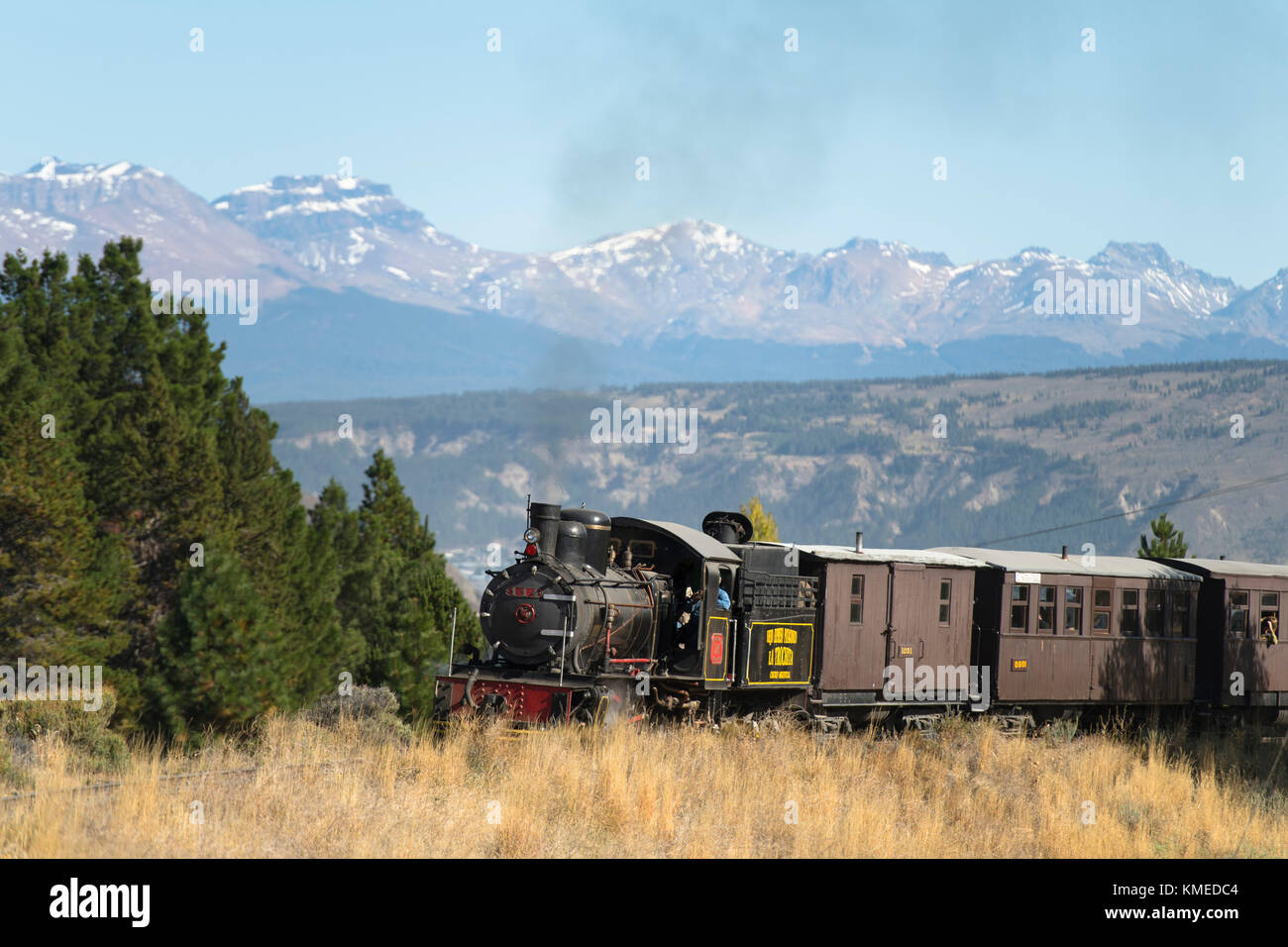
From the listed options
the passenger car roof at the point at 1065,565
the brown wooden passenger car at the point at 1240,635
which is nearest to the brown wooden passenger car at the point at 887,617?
the passenger car roof at the point at 1065,565

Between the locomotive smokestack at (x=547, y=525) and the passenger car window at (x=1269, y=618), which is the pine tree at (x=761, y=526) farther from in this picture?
the locomotive smokestack at (x=547, y=525)

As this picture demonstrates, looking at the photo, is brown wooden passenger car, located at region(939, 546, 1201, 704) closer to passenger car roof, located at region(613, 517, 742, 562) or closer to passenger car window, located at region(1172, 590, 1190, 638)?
passenger car window, located at region(1172, 590, 1190, 638)

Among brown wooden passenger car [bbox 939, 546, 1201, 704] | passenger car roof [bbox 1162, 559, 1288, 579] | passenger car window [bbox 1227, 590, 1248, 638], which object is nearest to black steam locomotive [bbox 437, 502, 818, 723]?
brown wooden passenger car [bbox 939, 546, 1201, 704]

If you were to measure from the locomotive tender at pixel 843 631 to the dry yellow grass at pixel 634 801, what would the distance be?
113 centimetres

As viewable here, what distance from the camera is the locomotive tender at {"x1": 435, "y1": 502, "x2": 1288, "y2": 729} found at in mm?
16641

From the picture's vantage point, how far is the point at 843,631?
65.9 feet

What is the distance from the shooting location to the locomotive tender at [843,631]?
655 inches

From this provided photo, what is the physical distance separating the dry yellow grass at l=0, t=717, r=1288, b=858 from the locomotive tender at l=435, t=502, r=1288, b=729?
3.72ft

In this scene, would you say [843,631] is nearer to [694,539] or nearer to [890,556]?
[890,556]

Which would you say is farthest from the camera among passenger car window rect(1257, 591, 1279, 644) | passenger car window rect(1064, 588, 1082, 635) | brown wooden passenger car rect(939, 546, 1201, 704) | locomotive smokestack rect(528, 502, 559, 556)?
passenger car window rect(1257, 591, 1279, 644)

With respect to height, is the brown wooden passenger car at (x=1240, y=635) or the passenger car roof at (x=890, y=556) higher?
the passenger car roof at (x=890, y=556)

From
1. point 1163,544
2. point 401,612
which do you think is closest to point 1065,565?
point 1163,544
